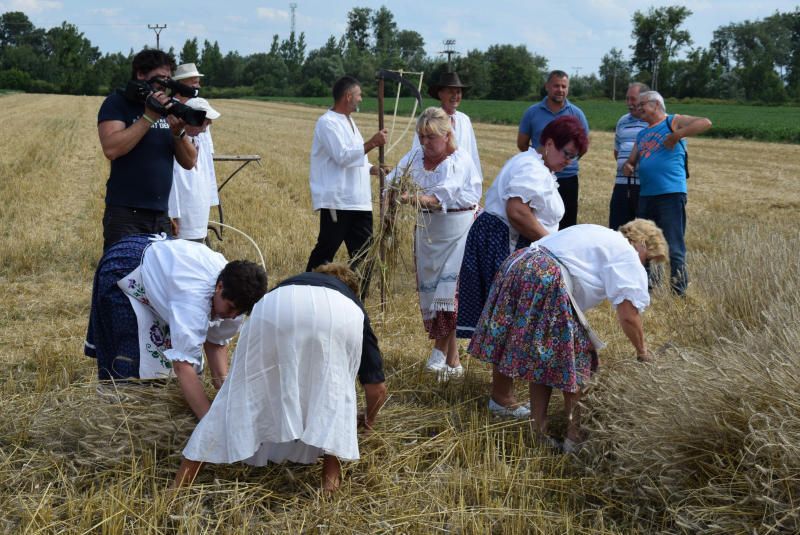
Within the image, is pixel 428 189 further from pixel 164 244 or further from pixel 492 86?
pixel 492 86

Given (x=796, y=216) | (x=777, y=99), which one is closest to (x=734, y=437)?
(x=796, y=216)

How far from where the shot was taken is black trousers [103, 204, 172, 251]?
4031mm

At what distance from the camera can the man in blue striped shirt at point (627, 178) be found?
6633 mm

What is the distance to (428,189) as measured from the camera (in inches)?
180

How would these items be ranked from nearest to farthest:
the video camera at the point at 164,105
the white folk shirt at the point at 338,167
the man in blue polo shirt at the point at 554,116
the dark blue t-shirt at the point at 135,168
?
the video camera at the point at 164,105
the dark blue t-shirt at the point at 135,168
the white folk shirt at the point at 338,167
the man in blue polo shirt at the point at 554,116

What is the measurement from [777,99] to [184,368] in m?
71.6

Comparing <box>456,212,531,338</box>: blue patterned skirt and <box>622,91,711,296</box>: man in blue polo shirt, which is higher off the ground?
<box>622,91,711,296</box>: man in blue polo shirt

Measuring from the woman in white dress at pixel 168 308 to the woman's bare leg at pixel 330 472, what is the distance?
566mm

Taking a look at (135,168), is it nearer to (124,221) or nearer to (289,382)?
(124,221)

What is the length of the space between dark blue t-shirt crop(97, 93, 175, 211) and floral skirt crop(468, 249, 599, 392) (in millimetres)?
2108

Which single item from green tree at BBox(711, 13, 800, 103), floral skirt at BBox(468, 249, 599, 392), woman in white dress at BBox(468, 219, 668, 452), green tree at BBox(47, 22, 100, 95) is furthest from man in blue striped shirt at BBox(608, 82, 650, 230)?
green tree at BBox(711, 13, 800, 103)

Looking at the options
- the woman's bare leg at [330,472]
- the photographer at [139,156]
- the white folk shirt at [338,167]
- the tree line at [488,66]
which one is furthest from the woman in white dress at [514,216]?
the tree line at [488,66]

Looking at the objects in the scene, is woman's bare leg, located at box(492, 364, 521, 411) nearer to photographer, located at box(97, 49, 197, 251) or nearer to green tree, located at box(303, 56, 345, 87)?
photographer, located at box(97, 49, 197, 251)

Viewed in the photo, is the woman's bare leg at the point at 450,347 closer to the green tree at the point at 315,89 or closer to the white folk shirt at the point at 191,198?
the white folk shirt at the point at 191,198
